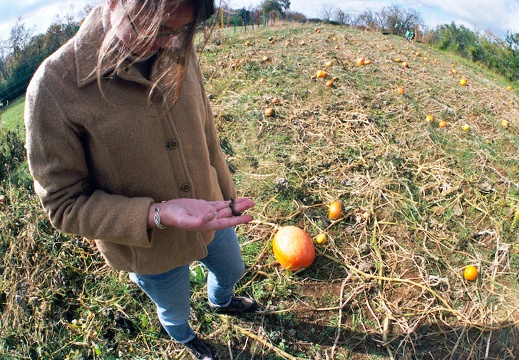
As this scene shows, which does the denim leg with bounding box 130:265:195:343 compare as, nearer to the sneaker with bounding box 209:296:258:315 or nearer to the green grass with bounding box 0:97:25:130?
the sneaker with bounding box 209:296:258:315

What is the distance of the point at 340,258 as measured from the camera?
2920 millimetres

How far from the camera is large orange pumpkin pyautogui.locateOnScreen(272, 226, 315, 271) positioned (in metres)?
2.72

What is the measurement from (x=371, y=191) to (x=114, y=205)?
2.61 metres

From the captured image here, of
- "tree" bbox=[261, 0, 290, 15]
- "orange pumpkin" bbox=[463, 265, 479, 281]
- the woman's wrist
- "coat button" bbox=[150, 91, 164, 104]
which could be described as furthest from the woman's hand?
"tree" bbox=[261, 0, 290, 15]

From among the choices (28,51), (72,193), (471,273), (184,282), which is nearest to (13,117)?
(28,51)

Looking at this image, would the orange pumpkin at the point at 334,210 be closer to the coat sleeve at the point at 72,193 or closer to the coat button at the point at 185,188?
the coat button at the point at 185,188

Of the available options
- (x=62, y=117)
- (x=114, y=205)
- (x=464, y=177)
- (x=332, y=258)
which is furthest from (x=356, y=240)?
(x=62, y=117)

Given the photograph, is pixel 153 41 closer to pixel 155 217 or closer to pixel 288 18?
pixel 155 217

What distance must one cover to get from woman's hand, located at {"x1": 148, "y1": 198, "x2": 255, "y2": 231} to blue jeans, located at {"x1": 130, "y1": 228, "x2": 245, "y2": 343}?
18.3 inches

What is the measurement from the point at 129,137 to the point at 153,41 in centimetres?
37

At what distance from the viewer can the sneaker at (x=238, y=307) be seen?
8.18 feet

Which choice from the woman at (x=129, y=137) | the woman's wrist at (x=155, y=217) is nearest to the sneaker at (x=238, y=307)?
the woman at (x=129, y=137)

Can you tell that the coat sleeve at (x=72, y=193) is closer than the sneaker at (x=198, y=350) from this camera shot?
Yes

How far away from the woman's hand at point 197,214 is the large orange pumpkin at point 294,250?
1.41 meters
